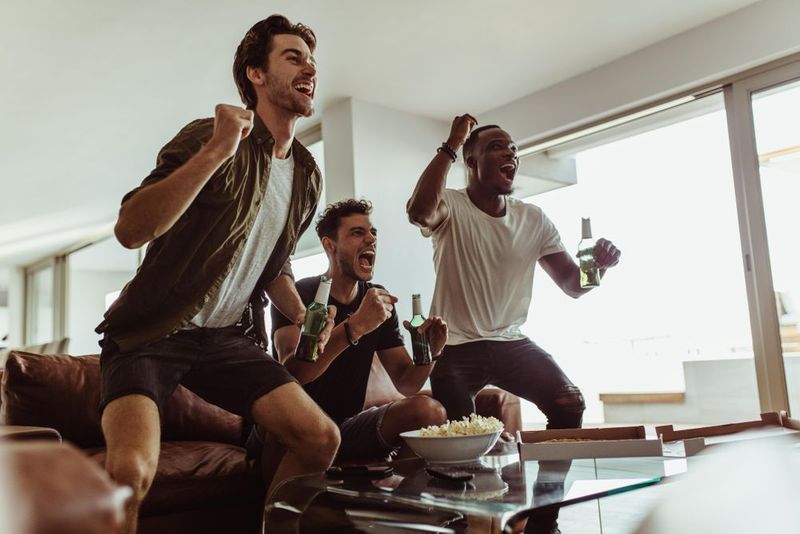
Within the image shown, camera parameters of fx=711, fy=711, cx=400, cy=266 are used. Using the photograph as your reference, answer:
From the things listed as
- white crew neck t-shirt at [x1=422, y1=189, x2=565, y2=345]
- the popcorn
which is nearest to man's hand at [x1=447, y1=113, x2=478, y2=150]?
white crew neck t-shirt at [x1=422, y1=189, x2=565, y2=345]

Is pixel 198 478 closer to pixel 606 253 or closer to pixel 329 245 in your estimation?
pixel 329 245

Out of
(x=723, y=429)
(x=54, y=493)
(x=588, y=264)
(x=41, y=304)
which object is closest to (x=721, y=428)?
(x=723, y=429)

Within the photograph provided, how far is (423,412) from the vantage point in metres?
2.25

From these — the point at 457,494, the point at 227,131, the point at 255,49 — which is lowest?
the point at 457,494

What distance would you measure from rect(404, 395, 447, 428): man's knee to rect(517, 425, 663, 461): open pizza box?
0.52 m

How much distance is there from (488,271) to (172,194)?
1.45 metres

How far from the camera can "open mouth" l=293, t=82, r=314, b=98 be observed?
209 cm

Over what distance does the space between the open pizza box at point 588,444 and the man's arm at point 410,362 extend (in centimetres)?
68

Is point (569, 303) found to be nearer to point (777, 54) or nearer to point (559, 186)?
point (559, 186)

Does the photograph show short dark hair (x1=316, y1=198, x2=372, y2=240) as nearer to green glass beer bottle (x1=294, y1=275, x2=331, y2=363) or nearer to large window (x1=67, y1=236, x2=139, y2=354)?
green glass beer bottle (x1=294, y1=275, x2=331, y2=363)

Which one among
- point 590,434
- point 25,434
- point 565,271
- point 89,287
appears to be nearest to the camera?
point 25,434

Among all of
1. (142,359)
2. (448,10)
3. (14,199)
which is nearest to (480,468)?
(142,359)

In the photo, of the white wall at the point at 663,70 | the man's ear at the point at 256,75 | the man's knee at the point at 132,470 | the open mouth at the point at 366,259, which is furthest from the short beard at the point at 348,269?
the white wall at the point at 663,70

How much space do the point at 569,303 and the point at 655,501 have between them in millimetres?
4576
